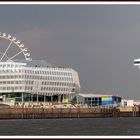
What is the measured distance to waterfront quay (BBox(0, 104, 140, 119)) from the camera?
10362cm

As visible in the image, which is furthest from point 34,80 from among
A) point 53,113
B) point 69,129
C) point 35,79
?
point 69,129

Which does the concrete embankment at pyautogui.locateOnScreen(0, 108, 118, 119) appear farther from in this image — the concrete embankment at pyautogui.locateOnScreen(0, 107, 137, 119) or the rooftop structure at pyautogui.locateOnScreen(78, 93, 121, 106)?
the rooftop structure at pyautogui.locateOnScreen(78, 93, 121, 106)

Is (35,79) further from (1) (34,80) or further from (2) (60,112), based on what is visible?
(2) (60,112)

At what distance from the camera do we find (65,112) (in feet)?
364

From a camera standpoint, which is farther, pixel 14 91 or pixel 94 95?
pixel 94 95

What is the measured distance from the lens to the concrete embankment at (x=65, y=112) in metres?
103

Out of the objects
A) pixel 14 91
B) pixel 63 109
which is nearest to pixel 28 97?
pixel 14 91

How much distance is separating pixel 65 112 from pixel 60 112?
1249mm

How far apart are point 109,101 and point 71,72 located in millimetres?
14165

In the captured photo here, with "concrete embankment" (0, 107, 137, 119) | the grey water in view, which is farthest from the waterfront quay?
the grey water

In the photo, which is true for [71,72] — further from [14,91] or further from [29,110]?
[29,110]

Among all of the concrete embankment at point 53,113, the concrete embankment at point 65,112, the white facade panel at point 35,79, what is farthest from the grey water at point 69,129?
the white facade panel at point 35,79

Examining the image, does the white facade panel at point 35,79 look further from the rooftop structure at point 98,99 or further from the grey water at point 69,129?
the grey water at point 69,129

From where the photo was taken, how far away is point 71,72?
15312 cm
